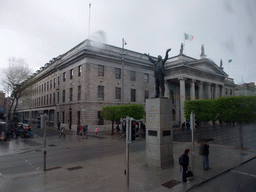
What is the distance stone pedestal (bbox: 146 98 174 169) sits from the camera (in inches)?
378

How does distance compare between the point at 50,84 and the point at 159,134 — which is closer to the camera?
the point at 159,134

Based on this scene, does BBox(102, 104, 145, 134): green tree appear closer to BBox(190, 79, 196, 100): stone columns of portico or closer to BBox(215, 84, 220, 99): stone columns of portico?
BBox(190, 79, 196, 100): stone columns of portico

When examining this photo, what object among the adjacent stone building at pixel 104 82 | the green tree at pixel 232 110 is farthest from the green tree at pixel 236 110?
the adjacent stone building at pixel 104 82

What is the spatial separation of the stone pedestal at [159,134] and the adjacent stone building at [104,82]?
66.6 ft

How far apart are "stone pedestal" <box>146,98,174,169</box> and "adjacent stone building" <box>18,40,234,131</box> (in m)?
20.3

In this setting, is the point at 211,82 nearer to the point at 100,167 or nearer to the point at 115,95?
the point at 115,95

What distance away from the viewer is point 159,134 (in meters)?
9.64

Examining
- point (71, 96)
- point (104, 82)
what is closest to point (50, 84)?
point (71, 96)

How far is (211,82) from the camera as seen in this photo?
143 ft

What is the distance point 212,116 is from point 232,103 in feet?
15.4

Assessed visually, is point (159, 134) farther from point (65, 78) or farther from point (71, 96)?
point (65, 78)

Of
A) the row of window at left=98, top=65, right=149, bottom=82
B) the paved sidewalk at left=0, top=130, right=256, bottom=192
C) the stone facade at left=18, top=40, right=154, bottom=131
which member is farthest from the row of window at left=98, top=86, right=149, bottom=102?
the paved sidewalk at left=0, top=130, right=256, bottom=192

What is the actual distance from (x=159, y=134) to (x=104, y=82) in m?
26.2

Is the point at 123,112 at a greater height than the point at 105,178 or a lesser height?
greater
